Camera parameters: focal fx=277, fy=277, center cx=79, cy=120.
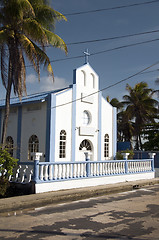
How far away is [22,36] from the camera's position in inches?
516

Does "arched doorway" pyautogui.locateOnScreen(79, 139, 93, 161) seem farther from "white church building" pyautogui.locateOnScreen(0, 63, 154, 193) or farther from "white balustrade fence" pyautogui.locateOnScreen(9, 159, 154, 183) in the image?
"white balustrade fence" pyautogui.locateOnScreen(9, 159, 154, 183)

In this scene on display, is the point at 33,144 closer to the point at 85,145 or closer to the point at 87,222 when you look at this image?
the point at 85,145

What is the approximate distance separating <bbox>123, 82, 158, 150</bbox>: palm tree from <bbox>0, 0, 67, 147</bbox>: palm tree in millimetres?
20656

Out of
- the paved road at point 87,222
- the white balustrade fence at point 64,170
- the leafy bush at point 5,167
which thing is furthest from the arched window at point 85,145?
the paved road at point 87,222

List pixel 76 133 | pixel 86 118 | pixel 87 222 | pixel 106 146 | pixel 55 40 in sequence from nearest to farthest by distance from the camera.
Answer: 1. pixel 87 222
2. pixel 55 40
3. pixel 76 133
4. pixel 86 118
5. pixel 106 146

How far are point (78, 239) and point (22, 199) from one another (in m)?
4.30

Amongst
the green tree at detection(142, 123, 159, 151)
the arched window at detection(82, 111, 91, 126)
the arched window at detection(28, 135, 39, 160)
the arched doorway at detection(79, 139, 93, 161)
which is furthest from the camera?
the green tree at detection(142, 123, 159, 151)

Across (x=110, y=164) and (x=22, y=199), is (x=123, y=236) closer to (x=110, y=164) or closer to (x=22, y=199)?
(x=22, y=199)

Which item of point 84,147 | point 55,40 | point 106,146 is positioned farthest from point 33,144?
point 55,40

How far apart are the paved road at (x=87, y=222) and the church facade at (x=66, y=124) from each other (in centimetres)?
697

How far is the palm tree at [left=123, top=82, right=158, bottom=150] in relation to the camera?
32750 millimetres

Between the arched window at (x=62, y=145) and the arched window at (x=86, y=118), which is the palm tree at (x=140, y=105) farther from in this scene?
the arched window at (x=62, y=145)

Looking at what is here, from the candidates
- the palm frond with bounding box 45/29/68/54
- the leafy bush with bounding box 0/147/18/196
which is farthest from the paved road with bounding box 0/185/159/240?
the palm frond with bounding box 45/29/68/54

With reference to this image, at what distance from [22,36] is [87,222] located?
950 cm
